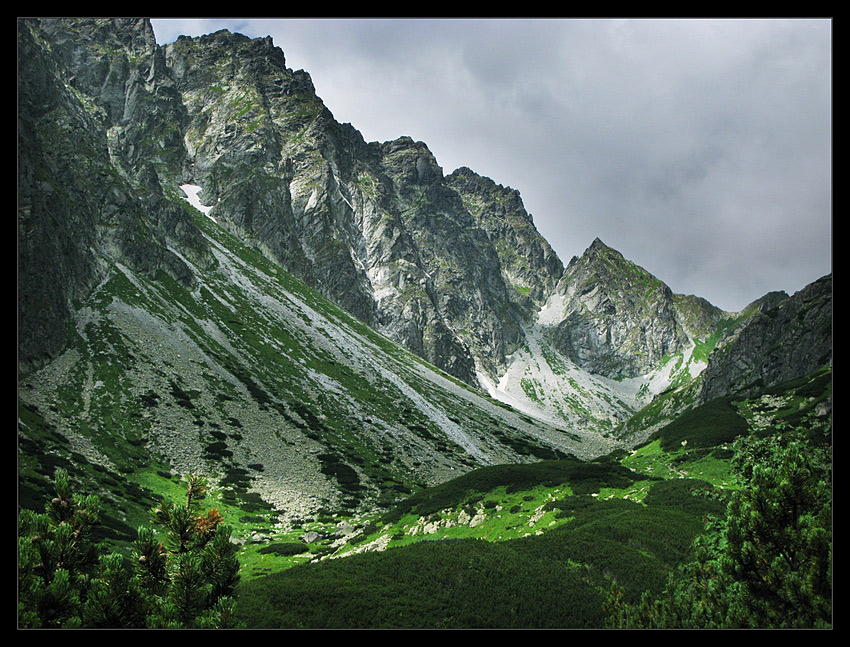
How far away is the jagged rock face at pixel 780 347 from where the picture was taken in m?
76.2

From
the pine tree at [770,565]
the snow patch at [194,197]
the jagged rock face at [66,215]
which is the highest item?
the snow patch at [194,197]

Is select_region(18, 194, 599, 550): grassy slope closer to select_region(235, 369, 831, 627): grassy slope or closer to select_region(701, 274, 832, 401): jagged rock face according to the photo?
select_region(235, 369, 831, 627): grassy slope

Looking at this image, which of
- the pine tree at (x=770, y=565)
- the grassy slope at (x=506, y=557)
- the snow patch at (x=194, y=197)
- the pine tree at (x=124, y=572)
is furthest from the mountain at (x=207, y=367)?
the pine tree at (x=770, y=565)

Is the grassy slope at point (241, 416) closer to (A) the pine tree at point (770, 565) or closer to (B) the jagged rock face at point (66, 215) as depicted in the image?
(B) the jagged rock face at point (66, 215)

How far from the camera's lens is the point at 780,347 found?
85.2 m

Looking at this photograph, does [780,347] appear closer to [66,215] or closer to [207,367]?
[207,367]

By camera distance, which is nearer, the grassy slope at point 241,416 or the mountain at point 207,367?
the grassy slope at point 241,416

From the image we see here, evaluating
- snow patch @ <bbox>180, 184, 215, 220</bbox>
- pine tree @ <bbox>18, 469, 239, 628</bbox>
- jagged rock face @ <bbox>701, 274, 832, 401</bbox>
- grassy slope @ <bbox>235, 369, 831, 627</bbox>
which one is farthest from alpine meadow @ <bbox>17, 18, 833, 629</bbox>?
snow patch @ <bbox>180, 184, 215, 220</bbox>

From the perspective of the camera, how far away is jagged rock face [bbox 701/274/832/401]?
7619cm

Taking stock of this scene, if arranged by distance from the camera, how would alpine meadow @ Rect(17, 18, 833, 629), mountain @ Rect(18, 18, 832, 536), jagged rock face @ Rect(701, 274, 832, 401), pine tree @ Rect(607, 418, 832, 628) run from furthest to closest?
jagged rock face @ Rect(701, 274, 832, 401)
mountain @ Rect(18, 18, 832, 536)
alpine meadow @ Rect(17, 18, 833, 629)
pine tree @ Rect(607, 418, 832, 628)

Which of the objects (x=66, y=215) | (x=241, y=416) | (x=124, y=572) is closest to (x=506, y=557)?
(x=124, y=572)
